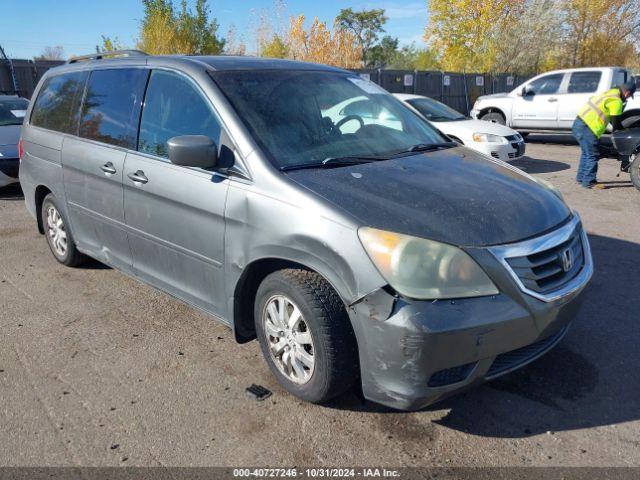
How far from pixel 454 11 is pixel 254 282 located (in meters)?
32.4

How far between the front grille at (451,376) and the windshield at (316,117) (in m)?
1.35

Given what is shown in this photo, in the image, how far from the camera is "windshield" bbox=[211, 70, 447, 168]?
3.16 m

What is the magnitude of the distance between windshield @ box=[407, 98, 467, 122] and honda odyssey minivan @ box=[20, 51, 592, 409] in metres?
7.17

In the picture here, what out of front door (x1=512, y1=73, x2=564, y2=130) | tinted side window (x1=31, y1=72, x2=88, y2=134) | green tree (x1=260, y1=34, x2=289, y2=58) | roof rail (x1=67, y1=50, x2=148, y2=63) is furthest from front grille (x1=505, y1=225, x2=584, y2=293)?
green tree (x1=260, y1=34, x2=289, y2=58)

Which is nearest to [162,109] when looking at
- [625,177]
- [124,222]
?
[124,222]

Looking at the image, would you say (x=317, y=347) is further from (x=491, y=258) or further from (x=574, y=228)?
(x=574, y=228)

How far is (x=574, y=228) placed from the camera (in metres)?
3.05

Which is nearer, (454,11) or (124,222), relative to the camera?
(124,222)

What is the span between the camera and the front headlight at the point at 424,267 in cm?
241

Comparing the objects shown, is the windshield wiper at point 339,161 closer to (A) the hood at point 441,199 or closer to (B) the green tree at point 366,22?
(A) the hood at point 441,199

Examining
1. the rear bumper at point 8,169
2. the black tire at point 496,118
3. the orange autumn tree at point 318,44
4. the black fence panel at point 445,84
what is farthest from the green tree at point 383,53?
the rear bumper at point 8,169

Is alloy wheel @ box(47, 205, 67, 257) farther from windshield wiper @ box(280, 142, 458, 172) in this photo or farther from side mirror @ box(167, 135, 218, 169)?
windshield wiper @ box(280, 142, 458, 172)

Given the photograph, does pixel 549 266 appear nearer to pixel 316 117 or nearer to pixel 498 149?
pixel 316 117

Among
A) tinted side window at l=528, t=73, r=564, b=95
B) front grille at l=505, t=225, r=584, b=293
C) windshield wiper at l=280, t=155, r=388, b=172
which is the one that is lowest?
front grille at l=505, t=225, r=584, b=293
